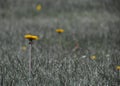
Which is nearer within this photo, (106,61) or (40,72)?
(40,72)

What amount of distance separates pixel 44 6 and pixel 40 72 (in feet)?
23.1

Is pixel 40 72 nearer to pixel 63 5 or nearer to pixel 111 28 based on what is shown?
pixel 111 28

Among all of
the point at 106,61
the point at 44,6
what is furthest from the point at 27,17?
the point at 106,61

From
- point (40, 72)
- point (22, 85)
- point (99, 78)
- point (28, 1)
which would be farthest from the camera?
point (28, 1)

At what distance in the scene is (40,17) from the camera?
26.5 feet

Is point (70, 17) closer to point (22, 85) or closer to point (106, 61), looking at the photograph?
point (106, 61)

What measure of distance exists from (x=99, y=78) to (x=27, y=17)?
6318 mm

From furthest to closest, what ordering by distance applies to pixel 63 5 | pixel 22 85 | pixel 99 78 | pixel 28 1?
pixel 28 1 < pixel 63 5 < pixel 99 78 < pixel 22 85

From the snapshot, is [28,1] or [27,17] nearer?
[27,17]

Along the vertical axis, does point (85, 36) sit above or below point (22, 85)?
below

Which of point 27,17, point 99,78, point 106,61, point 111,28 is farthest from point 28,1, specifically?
point 99,78

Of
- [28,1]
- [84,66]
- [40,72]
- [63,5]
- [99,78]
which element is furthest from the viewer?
[28,1]

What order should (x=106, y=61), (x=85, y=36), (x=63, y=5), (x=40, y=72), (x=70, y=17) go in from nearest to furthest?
(x=40, y=72), (x=106, y=61), (x=85, y=36), (x=70, y=17), (x=63, y=5)

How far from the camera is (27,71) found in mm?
2375
